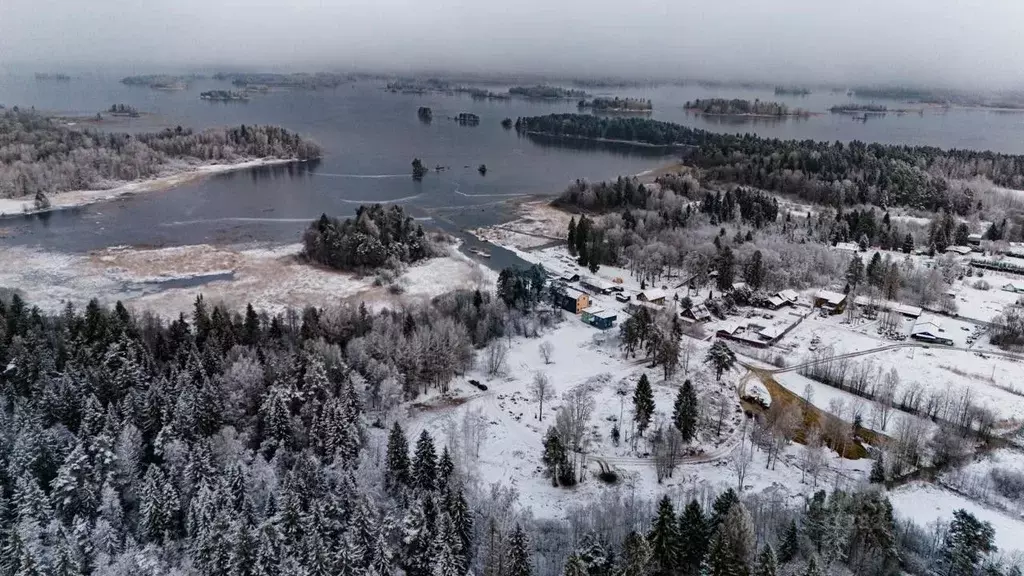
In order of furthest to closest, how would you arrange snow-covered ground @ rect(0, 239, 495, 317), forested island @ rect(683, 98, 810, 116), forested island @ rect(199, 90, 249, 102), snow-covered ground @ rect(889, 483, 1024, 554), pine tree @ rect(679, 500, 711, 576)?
forested island @ rect(199, 90, 249, 102), forested island @ rect(683, 98, 810, 116), snow-covered ground @ rect(0, 239, 495, 317), snow-covered ground @ rect(889, 483, 1024, 554), pine tree @ rect(679, 500, 711, 576)

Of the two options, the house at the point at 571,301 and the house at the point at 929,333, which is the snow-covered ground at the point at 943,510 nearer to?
the house at the point at 929,333

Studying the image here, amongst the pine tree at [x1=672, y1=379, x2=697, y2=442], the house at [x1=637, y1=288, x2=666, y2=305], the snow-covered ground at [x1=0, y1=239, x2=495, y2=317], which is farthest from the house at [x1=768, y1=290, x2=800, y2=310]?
the snow-covered ground at [x1=0, y1=239, x2=495, y2=317]

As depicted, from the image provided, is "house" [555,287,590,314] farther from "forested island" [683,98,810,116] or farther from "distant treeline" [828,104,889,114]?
"distant treeline" [828,104,889,114]

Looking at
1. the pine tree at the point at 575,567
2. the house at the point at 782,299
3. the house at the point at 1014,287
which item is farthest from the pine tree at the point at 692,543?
the house at the point at 1014,287

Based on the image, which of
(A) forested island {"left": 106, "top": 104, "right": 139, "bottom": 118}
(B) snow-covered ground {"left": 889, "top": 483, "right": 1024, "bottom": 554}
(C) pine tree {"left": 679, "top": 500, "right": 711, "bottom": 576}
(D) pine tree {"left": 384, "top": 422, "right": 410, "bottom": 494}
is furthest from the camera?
(A) forested island {"left": 106, "top": 104, "right": 139, "bottom": 118}

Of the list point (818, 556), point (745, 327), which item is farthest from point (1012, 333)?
point (818, 556)

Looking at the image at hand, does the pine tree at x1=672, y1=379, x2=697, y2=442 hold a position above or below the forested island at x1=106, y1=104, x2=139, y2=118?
below
